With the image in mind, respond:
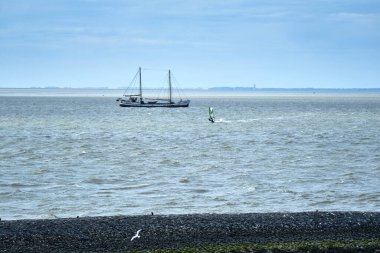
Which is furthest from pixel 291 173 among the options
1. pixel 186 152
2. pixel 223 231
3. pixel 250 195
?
pixel 223 231

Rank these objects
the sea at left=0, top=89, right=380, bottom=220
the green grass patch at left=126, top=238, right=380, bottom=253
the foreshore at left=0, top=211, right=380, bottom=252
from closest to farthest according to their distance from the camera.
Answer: the green grass patch at left=126, top=238, right=380, bottom=253
the foreshore at left=0, top=211, right=380, bottom=252
the sea at left=0, top=89, right=380, bottom=220

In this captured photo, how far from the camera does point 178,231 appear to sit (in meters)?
19.0

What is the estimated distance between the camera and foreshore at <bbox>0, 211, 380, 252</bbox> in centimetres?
1777

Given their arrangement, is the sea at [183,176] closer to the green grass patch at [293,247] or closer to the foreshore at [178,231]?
the foreshore at [178,231]

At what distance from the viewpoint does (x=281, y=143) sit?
203 feet

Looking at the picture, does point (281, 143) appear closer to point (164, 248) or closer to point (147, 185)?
point (147, 185)

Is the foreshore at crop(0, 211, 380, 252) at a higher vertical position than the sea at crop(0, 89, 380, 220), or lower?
higher

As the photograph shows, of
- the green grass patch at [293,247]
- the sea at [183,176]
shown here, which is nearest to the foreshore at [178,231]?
the green grass patch at [293,247]

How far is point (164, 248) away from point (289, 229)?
4.14 meters

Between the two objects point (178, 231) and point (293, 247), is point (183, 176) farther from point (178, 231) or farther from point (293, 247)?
point (293, 247)

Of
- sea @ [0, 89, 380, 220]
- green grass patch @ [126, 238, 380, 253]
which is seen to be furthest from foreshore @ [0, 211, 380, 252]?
sea @ [0, 89, 380, 220]

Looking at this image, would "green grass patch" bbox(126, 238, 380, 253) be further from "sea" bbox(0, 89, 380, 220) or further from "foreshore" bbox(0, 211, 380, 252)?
"sea" bbox(0, 89, 380, 220)

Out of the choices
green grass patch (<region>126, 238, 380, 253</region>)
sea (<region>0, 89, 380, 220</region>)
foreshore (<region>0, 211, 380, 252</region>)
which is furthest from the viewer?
sea (<region>0, 89, 380, 220</region>)

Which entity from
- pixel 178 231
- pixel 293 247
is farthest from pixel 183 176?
pixel 293 247
